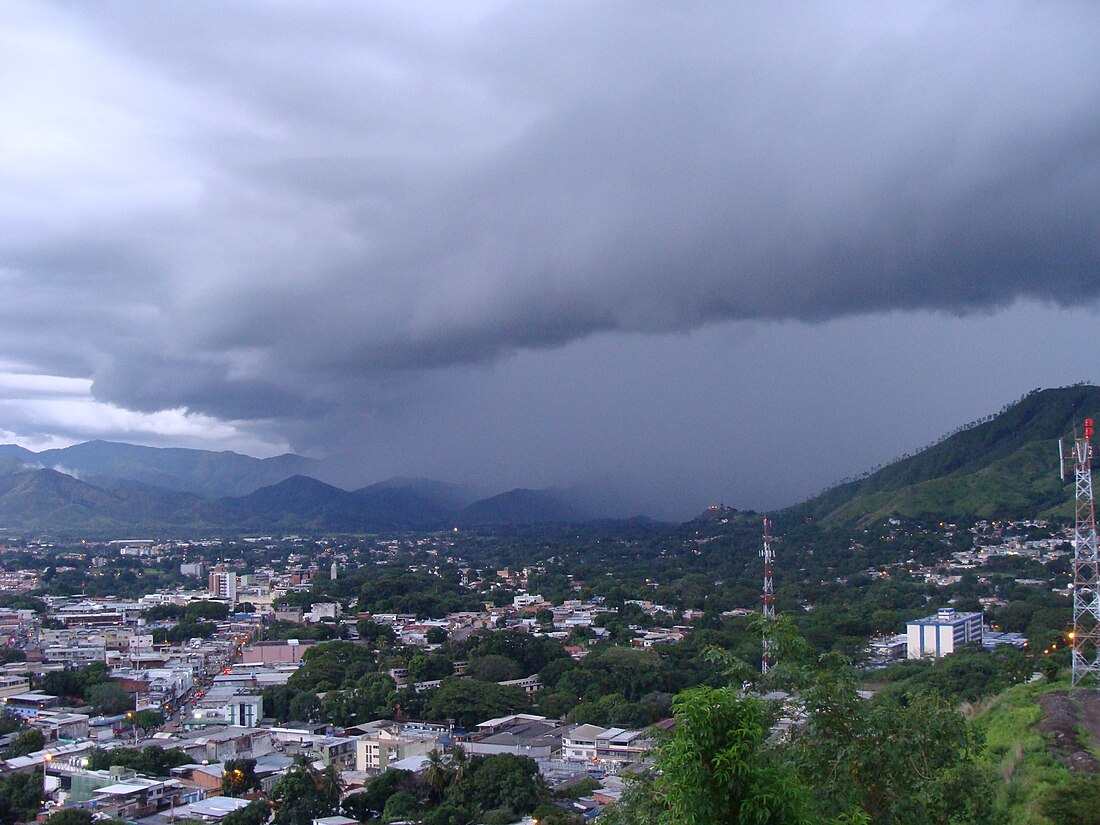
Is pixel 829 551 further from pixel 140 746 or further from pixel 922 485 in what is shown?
pixel 140 746

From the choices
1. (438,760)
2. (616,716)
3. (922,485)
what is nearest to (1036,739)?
(438,760)

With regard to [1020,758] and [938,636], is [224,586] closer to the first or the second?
[938,636]

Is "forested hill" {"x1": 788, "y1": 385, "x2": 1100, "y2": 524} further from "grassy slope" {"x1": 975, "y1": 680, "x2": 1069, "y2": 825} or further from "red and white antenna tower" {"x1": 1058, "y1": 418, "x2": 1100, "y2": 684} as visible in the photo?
"grassy slope" {"x1": 975, "y1": 680, "x2": 1069, "y2": 825}

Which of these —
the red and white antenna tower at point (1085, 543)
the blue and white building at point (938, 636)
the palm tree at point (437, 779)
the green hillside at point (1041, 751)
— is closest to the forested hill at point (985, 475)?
the blue and white building at point (938, 636)

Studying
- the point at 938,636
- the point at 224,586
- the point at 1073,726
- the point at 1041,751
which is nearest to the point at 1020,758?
the point at 1041,751

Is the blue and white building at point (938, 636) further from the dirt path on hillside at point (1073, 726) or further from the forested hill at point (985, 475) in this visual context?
the forested hill at point (985, 475)

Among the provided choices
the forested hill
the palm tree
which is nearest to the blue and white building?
the palm tree

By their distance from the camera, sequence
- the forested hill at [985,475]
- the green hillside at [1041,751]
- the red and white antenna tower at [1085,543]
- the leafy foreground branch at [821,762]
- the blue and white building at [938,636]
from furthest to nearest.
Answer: the forested hill at [985,475] < the blue and white building at [938,636] < the red and white antenna tower at [1085,543] < the green hillside at [1041,751] < the leafy foreground branch at [821,762]
